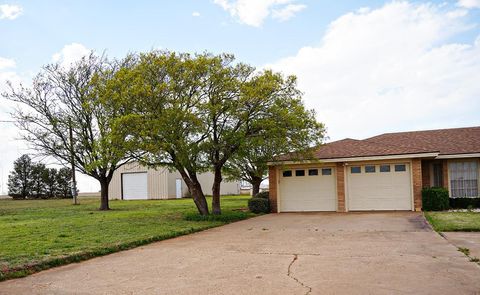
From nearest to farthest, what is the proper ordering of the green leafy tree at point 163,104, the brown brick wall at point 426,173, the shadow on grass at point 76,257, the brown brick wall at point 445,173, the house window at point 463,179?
1. the shadow on grass at point 76,257
2. the green leafy tree at point 163,104
3. the house window at point 463,179
4. the brown brick wall at point 445,173
5. the brown brick wall at point 426,173

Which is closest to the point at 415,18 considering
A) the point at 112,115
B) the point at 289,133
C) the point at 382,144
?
the point at 289,133

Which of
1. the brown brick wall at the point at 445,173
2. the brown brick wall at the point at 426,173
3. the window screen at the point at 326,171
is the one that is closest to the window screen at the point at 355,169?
the window screen at the point at 326,171

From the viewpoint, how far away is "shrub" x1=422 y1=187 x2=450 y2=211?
1783 centimetres

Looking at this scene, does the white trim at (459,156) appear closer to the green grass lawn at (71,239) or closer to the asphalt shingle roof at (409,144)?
the asphalt shingle roof at (409,144)

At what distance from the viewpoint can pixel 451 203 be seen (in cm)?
1895

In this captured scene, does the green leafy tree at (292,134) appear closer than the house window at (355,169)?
Yes

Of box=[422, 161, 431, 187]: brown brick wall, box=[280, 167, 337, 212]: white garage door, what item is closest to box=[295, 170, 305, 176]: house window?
box=[280, 167, 337, 212]: white garage door

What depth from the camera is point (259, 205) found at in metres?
20.2

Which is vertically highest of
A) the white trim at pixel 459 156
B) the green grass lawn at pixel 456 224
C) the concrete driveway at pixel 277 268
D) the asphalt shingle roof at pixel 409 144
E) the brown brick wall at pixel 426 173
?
the asphalt shingle roof at pixel 409 144

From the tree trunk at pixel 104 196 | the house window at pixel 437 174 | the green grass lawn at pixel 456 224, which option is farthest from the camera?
→ the tree trunk at pixel 104 196

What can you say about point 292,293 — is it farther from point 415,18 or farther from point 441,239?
point 415,18

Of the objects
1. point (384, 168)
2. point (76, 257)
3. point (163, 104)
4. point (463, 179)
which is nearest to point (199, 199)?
point (163, 104)

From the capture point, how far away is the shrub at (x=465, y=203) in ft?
61.4

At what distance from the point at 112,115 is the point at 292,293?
1323 centimetres
